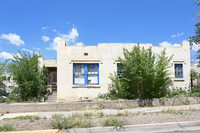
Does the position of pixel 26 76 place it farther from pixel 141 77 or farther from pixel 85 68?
pixel 141 77

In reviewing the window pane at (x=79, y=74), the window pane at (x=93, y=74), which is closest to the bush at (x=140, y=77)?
the window pane at (x=93, y=74)

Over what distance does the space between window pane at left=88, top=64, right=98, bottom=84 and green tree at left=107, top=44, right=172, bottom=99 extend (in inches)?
52.0

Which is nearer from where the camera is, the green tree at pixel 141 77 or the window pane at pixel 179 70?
the green tree at pixel 141 77

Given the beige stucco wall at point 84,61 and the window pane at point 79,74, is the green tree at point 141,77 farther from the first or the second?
the window pane at point 79,74

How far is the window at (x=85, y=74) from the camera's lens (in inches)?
481

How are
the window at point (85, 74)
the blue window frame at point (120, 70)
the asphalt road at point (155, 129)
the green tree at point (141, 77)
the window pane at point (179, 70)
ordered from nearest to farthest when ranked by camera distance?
the asphalt road at point (155, 129) < the green tree at point (141, 77) < the blue window frame at point (120, 70) < the window at point (85, 74) < the window pane at point (179, 70)

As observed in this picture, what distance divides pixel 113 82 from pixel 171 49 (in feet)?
18.8

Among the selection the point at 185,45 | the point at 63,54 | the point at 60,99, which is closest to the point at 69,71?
the point at 63,54

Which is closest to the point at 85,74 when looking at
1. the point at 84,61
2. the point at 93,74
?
the point at 93,74

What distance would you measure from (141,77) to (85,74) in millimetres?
4449

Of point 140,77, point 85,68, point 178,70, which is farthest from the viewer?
point 178,70

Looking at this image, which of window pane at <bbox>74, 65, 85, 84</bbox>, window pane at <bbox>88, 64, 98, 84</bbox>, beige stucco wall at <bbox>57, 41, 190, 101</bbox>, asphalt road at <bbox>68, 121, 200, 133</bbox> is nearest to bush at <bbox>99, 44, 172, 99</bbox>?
beige stucco wall at <bbox>57, 41, 190, 101</bbox>

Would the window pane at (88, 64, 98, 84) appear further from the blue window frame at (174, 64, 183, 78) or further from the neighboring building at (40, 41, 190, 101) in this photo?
the blue window frame at (174, 64, 183, 78)

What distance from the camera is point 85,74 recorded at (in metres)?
12.2
